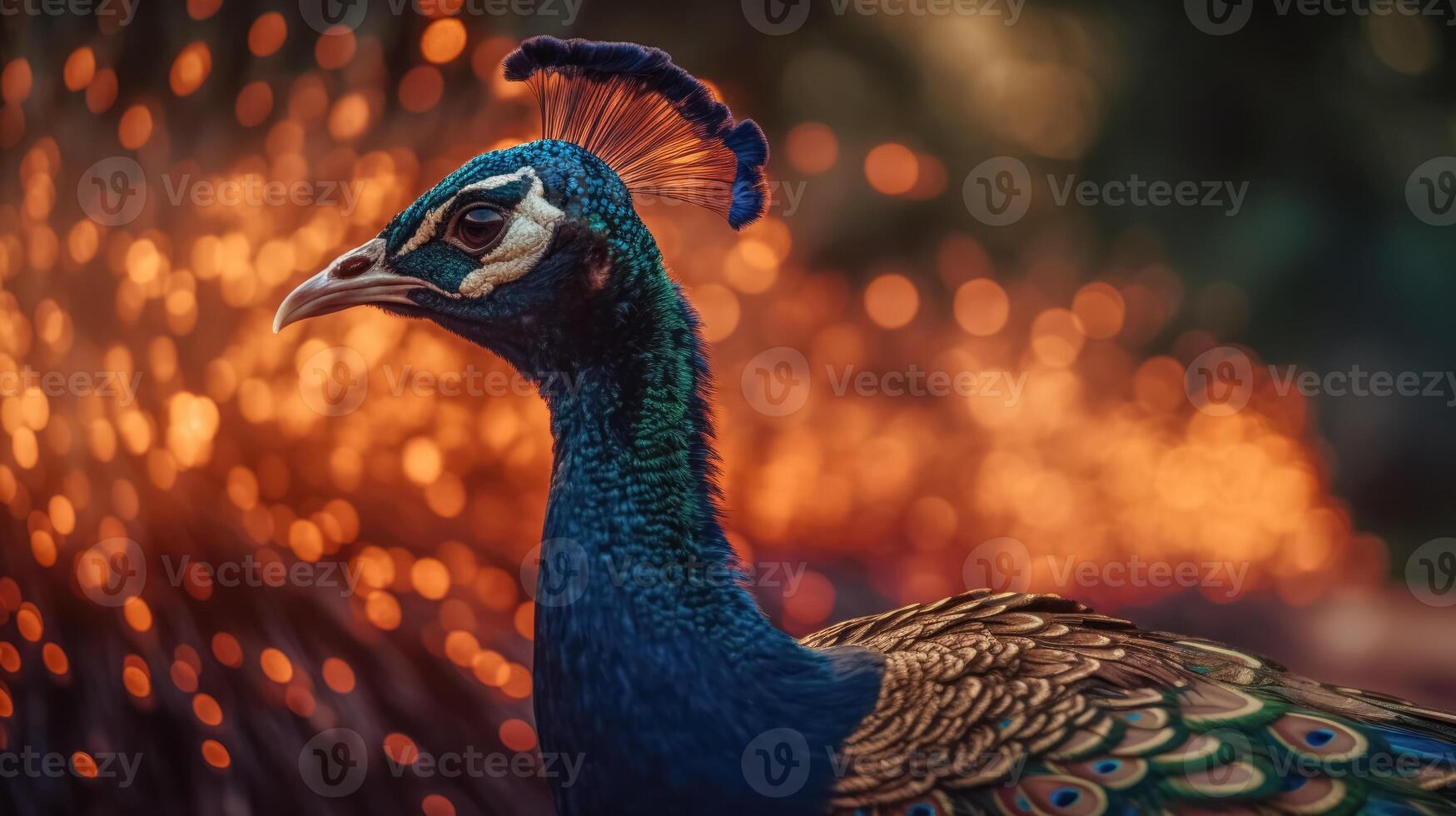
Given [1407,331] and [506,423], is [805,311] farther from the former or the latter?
[1407,331]

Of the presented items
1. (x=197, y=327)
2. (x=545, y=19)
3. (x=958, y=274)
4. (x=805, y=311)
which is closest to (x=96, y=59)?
(x=197, y=327)

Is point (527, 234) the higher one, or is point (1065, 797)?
point (527, 234)

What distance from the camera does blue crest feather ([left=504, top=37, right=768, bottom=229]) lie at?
1.01 meters
